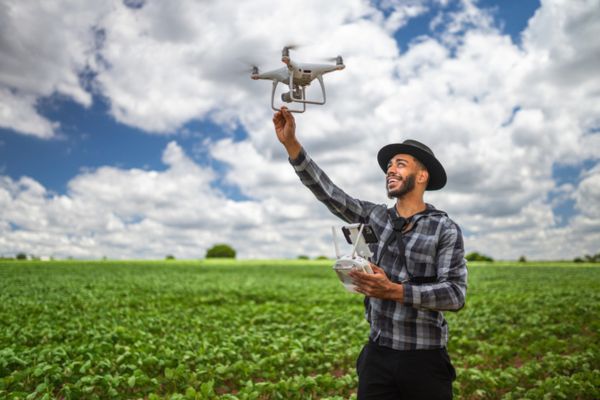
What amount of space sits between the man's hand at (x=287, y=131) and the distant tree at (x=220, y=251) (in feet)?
375

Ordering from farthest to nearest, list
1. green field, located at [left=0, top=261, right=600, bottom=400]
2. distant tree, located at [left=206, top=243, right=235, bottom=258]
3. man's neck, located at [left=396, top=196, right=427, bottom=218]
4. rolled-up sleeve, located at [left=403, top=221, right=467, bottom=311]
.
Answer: distant tree, located at [left=206, top=243, right=235, bottom=258]
green field, located at [left=0, top=261, right=600, bottom=400]
man's neck, located at [left=396, top=196, right=427, bottom=218]
rolled-up sleeve, located at [left=403, top=221, right=467, bottom=311]

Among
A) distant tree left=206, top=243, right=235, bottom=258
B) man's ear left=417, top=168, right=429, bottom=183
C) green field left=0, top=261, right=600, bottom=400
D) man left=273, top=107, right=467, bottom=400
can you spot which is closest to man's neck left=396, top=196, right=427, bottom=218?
man left=273, top=107, right=467, bottom=400

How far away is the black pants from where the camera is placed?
3.19 meters

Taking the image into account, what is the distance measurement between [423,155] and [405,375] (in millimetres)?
1586

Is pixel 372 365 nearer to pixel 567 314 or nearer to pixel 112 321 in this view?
pixel 112 321

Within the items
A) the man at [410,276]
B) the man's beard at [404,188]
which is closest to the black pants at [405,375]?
the man at [410,276]

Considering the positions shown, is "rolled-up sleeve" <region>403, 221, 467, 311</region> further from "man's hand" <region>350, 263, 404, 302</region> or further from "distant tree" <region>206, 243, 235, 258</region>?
"distant tree" <region>206, 243, 235, 258</region>

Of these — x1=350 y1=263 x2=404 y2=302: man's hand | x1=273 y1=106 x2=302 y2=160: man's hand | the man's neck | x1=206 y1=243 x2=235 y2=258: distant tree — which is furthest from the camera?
x1=206 y1=243 x2=235 y2=258: distant tree

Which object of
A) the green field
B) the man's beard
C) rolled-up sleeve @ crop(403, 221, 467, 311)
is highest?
the man's beard

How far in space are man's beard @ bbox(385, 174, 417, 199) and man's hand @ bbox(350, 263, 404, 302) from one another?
77 centimetres

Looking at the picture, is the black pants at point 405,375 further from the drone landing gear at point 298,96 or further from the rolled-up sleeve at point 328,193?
the drone landing gear at point 298,96

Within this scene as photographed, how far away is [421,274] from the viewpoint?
3240 millimetres

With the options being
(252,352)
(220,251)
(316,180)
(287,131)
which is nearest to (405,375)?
(316,180)

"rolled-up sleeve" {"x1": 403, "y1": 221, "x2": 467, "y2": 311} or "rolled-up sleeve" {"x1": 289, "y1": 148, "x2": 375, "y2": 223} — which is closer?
"rolled-up sleeve" {"x1": 403, "y1": 221, "x2": 467, "y2": 311}
